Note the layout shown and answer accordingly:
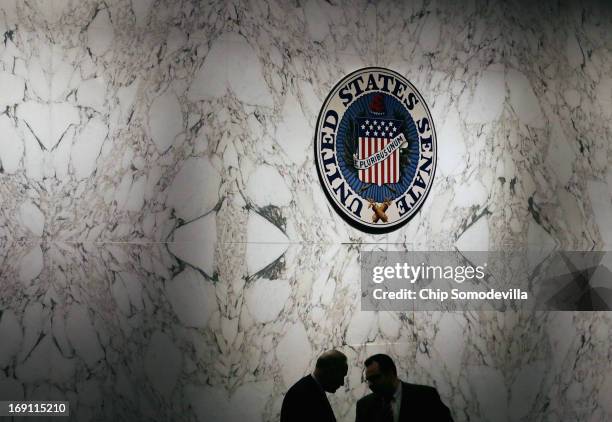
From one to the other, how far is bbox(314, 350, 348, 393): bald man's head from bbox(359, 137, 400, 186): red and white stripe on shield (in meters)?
1.02

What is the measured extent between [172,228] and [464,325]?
1.90 meters

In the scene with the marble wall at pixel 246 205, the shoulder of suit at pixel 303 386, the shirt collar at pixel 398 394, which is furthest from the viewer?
the shirt collar at pixel 398 394

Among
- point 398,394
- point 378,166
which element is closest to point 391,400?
point 398,394

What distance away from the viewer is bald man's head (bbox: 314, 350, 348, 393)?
4168 millimetres

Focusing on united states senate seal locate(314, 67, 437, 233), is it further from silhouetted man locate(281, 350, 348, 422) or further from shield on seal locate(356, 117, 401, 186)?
silhouetted man locate(281, 350, 348, 422)

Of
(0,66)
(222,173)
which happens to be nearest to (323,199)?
(222,173)

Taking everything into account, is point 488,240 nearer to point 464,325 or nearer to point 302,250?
point 464,325

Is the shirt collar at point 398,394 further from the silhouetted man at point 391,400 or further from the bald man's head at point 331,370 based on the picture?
the bald man's head at point 331,370

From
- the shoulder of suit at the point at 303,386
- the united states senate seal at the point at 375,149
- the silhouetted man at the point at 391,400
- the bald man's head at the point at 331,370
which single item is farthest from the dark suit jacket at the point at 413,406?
the united states senate seal at the point at 375,149

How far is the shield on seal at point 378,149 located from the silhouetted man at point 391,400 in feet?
3.38

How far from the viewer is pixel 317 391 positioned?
13.2ft

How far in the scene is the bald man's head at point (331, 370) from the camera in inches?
164

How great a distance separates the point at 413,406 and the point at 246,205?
1.48 m

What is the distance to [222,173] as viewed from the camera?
13.4ft
